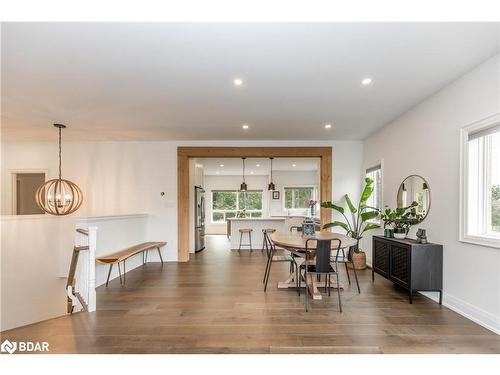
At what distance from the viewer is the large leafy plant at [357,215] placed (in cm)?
505

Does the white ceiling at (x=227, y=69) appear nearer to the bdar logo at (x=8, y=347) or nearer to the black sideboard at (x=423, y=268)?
the black sideboard at (x=423, y=268)

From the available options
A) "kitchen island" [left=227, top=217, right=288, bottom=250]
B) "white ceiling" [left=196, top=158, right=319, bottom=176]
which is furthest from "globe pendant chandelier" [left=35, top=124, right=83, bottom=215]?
"kitchen island" [left=227, top=217, right=288, bottom=250]

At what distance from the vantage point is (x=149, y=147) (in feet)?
19.9

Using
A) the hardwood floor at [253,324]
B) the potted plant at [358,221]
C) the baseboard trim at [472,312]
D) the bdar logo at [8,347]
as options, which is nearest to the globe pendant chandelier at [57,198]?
the hardwood floor at [253,324]

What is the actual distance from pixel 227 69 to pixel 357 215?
4.49 meters

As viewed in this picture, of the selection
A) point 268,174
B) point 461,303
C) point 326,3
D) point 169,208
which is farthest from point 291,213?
point 326,3

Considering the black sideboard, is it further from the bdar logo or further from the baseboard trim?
the bdar logo

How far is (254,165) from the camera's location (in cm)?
972

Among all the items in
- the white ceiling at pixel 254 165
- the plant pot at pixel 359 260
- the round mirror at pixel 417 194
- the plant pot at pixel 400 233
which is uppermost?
the white ceiling at pixel 254 165

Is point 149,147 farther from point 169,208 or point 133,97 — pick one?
point 133,97

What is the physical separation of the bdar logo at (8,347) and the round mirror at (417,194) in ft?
15.1

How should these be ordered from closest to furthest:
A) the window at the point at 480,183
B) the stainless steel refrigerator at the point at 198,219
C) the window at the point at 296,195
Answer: the window at the point at 480,183 → the stainless steel refrigerator at the point at 198,219 → the window at the point at 296,195

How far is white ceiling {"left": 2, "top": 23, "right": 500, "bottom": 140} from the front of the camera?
7.04 feet

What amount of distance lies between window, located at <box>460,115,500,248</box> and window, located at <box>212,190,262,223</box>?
9.06m
